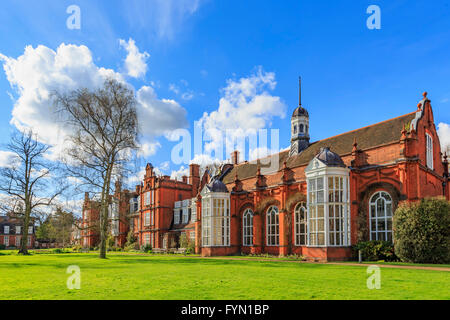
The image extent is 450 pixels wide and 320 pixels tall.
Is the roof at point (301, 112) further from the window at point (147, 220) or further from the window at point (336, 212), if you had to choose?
the window at point (147, 220)

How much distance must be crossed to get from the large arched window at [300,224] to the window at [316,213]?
11.8 ft

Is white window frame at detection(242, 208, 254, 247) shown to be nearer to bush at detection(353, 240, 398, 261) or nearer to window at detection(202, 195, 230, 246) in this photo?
window at detection(202, 195, 230, 246)

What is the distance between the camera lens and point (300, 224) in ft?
95.0

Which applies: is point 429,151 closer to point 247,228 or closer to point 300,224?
point 300,224

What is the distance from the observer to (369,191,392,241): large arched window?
76.5ft

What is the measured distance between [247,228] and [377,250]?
14.6m

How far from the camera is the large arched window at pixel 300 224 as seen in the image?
28.6 m

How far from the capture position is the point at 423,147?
81.6 feet

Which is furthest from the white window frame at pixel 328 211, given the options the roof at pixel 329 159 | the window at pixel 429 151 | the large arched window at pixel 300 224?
the window at pixel 429 151

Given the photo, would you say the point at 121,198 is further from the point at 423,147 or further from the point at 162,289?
the point at 423,147

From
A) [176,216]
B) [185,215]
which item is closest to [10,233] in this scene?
[176,216]

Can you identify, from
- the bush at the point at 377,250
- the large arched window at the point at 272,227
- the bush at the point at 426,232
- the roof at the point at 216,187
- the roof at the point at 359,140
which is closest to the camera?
the bush at the point at 426,232
